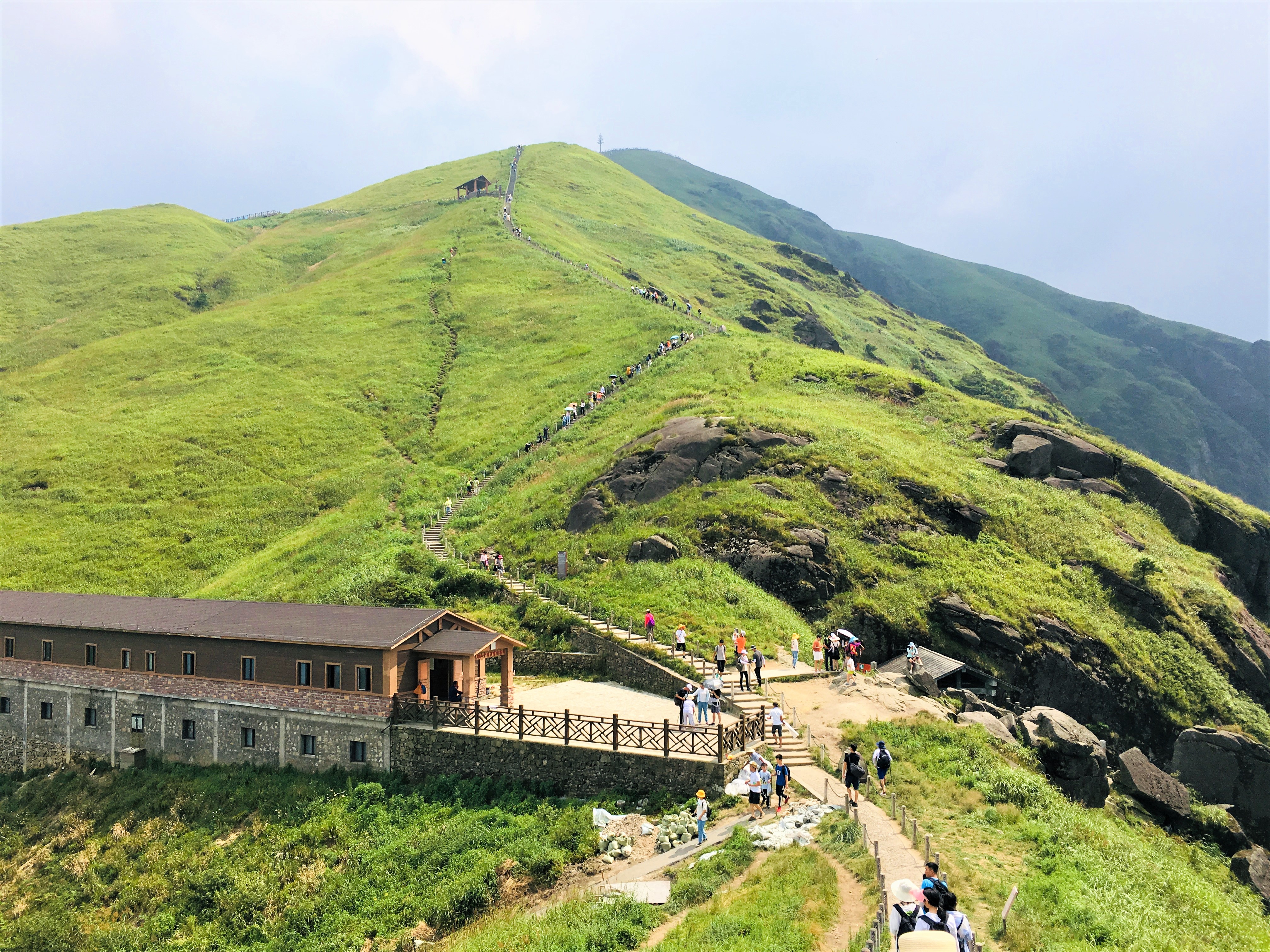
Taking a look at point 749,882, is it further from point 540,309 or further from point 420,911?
point 540,309

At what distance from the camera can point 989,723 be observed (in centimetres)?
3203

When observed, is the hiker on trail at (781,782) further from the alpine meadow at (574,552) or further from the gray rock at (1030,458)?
the gray rock at (1030,458)

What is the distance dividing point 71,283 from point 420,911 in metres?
137

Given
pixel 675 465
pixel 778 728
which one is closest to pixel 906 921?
pixel 778 728

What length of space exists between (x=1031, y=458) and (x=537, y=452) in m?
37.6

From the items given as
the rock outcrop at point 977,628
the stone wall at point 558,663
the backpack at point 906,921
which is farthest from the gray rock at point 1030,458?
the backpack at point 906,921

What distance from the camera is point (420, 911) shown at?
23.8 m

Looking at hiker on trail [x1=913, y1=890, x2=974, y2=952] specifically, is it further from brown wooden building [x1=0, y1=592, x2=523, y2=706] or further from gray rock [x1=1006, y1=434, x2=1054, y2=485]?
gray rock [x1=1006, y1=434, x2=1054, y2=485]

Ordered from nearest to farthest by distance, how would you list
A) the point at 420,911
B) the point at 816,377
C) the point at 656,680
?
the point at 420,911 → the point at 656,680 → the point at 816,377

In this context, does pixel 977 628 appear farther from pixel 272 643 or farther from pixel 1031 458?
pixel 272 643

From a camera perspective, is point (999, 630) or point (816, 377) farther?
point (816, 377)

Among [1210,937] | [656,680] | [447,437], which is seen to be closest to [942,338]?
[447,437]

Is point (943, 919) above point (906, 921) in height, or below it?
below

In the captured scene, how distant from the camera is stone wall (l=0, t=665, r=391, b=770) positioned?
3275 centimetres
